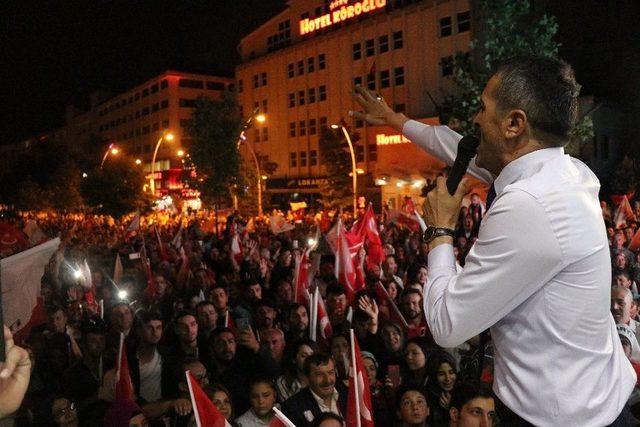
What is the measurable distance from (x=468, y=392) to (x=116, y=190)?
34983 millimetres

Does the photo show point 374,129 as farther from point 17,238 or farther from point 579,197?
point 579,197

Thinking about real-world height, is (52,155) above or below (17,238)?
above

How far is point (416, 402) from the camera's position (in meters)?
4.89

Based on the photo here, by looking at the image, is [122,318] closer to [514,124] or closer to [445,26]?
[514,124]

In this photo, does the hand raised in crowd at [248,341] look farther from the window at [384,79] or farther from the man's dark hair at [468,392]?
the window at [384,79]

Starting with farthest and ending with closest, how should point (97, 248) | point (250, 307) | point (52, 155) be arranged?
point (52, 155), point (97, 248), point (250, 307)

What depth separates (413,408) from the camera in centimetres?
488

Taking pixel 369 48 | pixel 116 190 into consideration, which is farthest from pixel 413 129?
pixel 369 48

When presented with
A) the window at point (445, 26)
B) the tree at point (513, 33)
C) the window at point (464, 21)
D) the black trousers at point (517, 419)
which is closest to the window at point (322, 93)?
the window at point (445, 26)

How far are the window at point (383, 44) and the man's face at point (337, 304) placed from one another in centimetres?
3944

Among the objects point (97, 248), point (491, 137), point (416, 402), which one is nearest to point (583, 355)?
point (491, 137)

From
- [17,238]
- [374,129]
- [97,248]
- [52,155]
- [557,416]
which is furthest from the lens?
[52,155]

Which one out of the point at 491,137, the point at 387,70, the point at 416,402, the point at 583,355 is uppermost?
the point at 387,70

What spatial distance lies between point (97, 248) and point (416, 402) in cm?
1269
